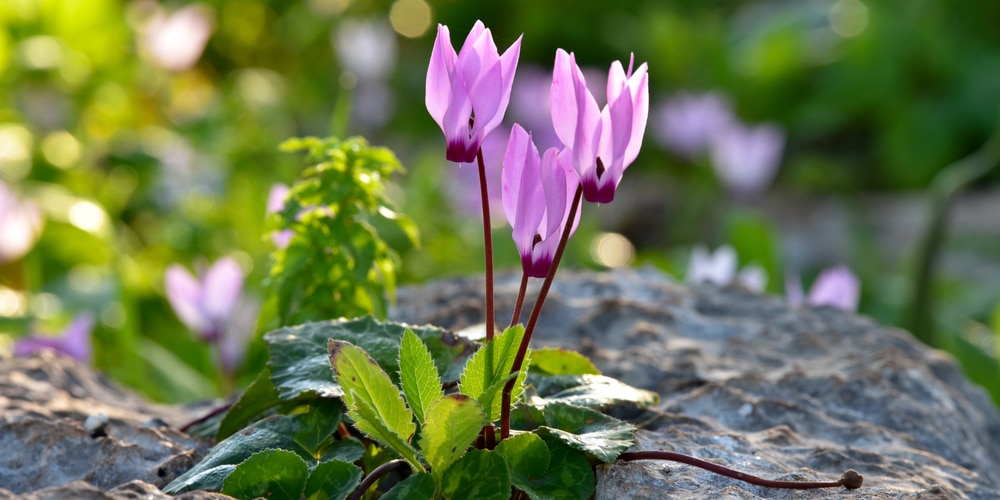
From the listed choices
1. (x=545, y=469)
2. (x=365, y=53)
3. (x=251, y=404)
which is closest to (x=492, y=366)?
(x=545, y=469)

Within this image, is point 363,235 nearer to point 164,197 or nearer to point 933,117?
point 164,197

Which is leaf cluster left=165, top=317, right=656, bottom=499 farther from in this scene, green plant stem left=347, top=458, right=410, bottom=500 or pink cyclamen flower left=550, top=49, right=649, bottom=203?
pink cyclamen flower left=550, top=49, right=649, bottom=203

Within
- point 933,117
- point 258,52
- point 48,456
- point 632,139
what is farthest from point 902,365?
point 258,52

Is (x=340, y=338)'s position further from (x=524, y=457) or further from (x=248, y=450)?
(x=524, y=457)

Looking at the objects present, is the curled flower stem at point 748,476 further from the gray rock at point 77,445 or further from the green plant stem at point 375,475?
the gray rock at point 77,445

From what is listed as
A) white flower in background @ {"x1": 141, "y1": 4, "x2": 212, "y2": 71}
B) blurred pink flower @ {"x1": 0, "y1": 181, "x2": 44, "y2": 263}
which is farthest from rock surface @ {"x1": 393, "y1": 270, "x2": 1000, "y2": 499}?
A: white flower in background @ {"x1": 141, "y1": 4, "x2": 212, "y2": 71}

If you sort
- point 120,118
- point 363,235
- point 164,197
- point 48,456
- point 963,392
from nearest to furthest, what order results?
1. point 48,456
2. point 363,235
3. point 963,392
4. point 164,197
5. point 120,118
